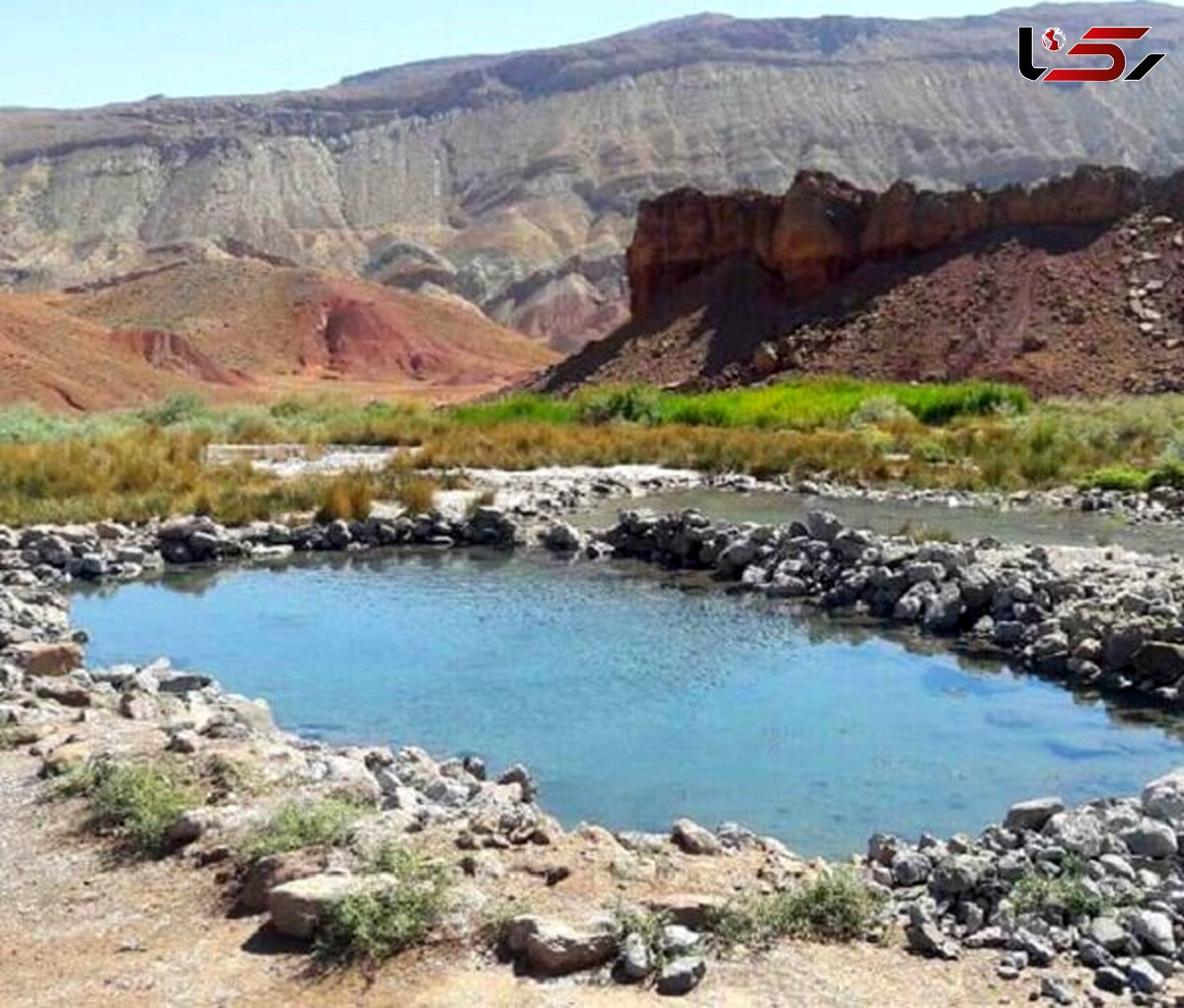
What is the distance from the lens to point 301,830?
8.59m

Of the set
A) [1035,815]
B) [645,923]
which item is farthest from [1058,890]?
[645,923]

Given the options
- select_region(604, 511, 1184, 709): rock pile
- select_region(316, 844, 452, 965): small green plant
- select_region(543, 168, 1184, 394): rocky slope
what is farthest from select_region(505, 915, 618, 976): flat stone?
select_region(543, 168, 1184, 394): rocky slope

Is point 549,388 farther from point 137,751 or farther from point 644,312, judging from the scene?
point 137,751

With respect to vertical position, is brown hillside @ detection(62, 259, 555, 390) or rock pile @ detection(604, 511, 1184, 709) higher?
rock pile @ detection(604, 511, 1184, 709)

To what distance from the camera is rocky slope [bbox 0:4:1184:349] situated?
11425 centimetres

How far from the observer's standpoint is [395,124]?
5566 inches

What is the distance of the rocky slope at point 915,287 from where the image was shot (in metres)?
50.1

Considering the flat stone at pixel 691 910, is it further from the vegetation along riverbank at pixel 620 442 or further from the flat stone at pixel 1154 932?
the vegetation along riverbank at pixel 620 442

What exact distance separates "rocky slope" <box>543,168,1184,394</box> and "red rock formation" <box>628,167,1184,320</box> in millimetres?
61

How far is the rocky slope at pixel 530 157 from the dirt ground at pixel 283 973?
9169cm

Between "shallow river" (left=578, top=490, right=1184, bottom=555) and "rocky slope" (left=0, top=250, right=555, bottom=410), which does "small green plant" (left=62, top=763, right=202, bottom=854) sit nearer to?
"shallow river" (left=578, top=490, right=1184, bottom=555)

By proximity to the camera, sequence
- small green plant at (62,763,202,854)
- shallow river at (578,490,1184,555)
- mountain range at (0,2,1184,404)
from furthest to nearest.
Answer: mountain range at (0,2,1184,404) < shallow river at (578,490,1184,555) < small green plant at (62,763,202,854)

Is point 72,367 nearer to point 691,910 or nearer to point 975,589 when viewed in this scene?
point 975,589

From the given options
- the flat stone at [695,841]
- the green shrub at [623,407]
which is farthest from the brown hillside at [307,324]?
the flat stone at [695,841]
